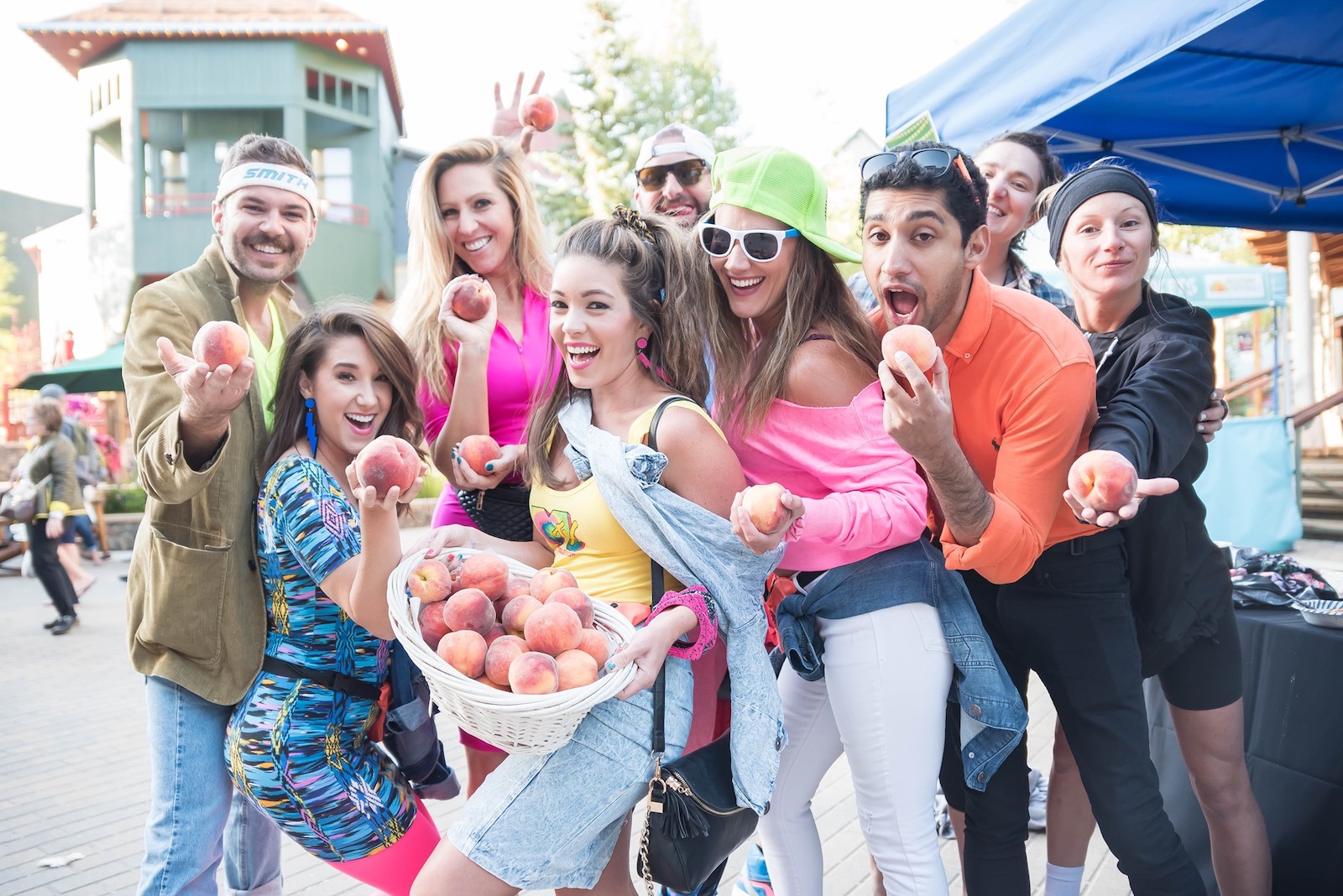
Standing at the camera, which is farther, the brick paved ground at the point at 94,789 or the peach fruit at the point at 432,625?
the brick paved ground at the point at 94,789

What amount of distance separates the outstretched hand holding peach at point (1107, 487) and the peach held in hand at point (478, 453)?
147cm

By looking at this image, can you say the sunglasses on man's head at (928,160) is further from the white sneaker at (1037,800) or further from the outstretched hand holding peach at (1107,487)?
the white sneaker at (1037,800)

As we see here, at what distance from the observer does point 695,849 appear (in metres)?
1.94

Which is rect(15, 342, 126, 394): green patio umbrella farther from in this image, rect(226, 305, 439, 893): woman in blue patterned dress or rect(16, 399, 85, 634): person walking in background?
rect(226, 305, 439, 893): woman in blue patterned dress

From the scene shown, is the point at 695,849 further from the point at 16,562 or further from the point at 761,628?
the point at 16,562

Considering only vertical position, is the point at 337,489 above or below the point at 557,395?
below

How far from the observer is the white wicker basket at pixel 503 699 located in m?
1.67

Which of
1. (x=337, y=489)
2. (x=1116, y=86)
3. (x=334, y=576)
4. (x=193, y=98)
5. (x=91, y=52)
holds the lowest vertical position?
(x=334, y=576)

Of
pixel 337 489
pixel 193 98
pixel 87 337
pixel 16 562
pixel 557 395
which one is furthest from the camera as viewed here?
pixel 87 337

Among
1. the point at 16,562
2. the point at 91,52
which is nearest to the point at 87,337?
the point at 91,52

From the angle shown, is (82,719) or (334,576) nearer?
(334,576)

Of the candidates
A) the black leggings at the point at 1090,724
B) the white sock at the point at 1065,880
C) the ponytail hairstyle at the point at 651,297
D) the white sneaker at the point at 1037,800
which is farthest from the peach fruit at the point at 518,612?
the white sneaker at the point at 1037,800

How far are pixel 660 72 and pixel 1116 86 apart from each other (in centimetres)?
2284

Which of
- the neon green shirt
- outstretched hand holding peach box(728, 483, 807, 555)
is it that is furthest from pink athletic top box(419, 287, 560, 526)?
outstretched hand holding peach box(728, 483, 807, 555)
